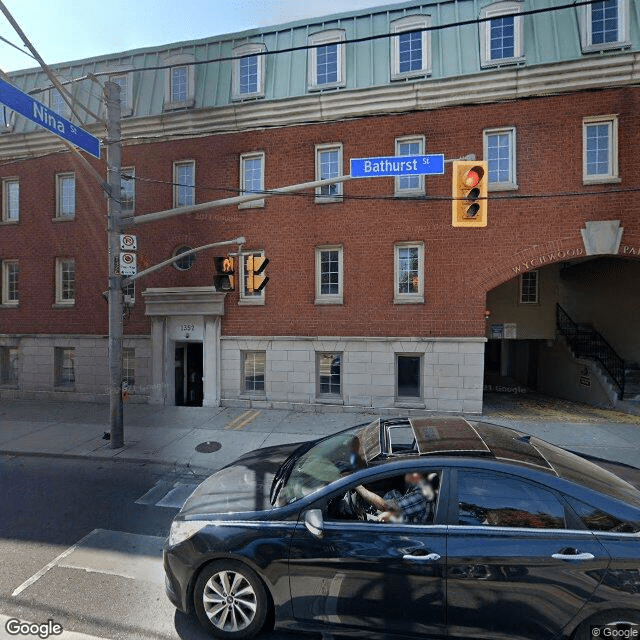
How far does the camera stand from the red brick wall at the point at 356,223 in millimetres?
10133

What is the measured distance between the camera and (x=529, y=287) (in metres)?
13.4

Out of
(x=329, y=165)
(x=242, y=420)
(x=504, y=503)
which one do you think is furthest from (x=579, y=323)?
(x=504, y=503)

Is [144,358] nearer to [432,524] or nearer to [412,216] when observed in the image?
[412,216]

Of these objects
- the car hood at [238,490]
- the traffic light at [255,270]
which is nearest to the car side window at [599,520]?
the car hood at [238,490]

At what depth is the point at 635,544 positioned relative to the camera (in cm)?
268

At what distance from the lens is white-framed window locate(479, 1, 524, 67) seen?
10.3 meters

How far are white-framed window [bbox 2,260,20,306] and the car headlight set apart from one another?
46.7ft

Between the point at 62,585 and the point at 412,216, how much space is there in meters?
10.4

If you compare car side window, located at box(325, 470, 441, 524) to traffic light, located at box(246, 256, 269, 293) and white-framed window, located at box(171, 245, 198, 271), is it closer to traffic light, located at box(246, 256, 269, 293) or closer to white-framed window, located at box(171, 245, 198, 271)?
traffic light, located at box(246, 256, 269, 293)

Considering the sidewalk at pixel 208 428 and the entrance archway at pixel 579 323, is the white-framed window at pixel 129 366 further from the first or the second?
the entrance archway at pixel 579 323

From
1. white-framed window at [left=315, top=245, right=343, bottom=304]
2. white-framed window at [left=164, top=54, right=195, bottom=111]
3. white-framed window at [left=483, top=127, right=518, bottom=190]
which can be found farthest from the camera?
white-framed window at [left=164, top=54, right=195, bottom=111]

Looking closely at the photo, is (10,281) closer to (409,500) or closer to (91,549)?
(91,549)

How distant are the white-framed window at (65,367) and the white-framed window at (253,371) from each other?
6.14m

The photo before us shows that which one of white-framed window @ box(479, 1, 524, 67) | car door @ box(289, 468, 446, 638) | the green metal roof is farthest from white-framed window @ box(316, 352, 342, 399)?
white-framed window @ box(479, 1, 524, 67)
